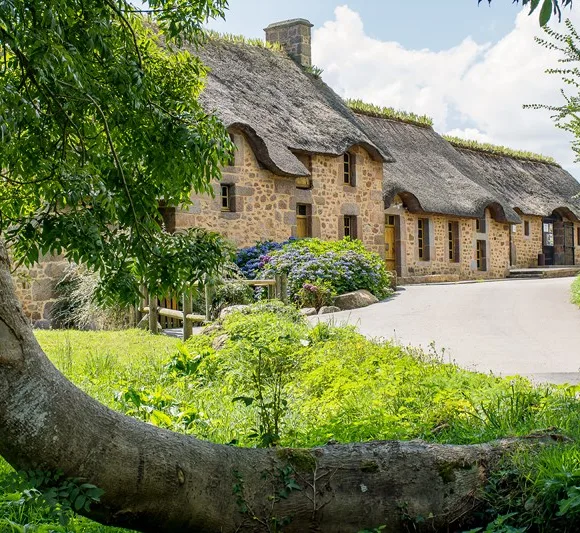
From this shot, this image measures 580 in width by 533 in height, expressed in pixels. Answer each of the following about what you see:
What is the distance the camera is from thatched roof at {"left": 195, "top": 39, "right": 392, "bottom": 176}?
17.0m

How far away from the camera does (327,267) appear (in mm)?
15500

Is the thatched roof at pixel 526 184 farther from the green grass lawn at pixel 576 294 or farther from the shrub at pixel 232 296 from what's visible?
the shrub at pixel 232 296

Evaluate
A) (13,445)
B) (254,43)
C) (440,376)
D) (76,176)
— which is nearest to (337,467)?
(13,445)

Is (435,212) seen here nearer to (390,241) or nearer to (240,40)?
(390,241)

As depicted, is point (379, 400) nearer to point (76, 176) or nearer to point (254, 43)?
point (76, 176)

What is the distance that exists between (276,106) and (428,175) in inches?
290

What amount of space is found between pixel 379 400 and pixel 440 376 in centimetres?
91

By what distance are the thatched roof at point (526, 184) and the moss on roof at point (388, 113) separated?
236 centimetres

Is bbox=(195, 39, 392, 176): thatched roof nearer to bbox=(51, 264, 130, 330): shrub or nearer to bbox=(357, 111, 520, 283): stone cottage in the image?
bbox=(357, 111, 520, 283): stone cottage

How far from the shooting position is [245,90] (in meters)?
18.9

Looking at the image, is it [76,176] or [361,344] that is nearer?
[76,176]

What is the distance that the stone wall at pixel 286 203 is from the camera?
16250mm

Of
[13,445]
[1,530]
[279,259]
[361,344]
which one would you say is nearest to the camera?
[13,445]

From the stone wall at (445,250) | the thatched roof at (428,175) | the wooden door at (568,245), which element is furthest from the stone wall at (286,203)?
the wooden door at (568,245)
